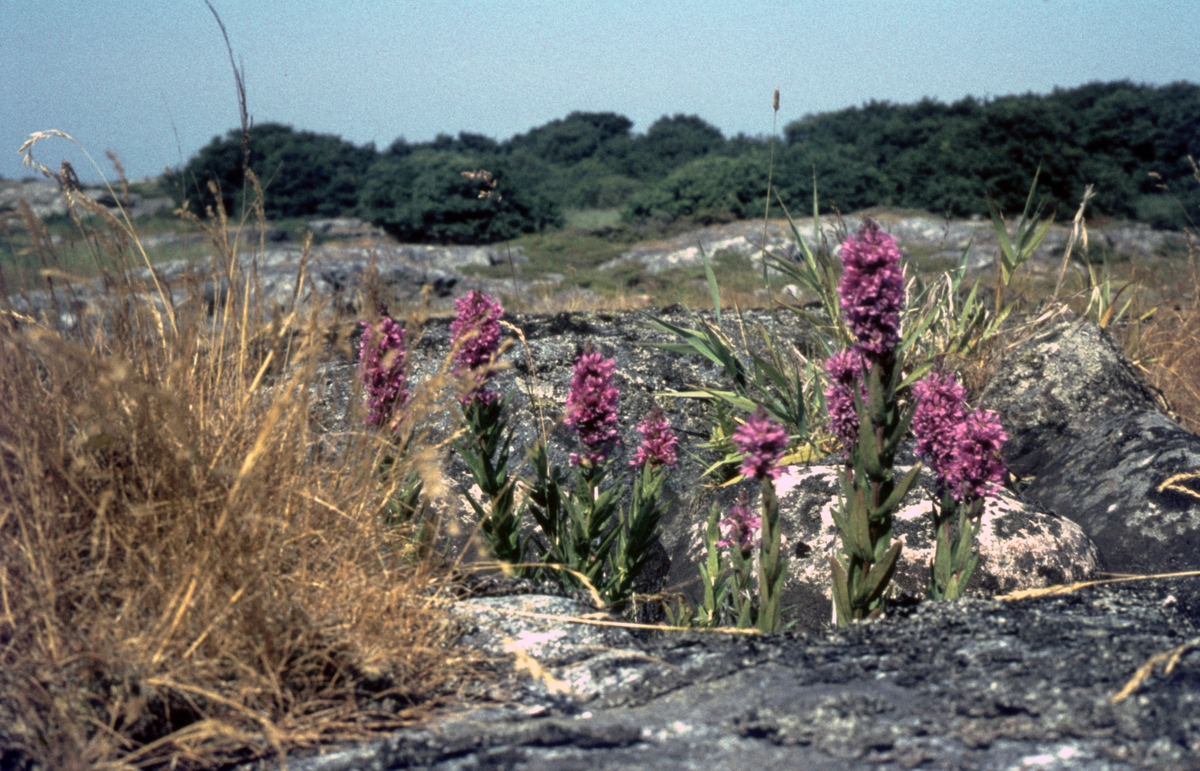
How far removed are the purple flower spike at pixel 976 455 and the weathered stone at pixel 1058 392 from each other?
2199 mm

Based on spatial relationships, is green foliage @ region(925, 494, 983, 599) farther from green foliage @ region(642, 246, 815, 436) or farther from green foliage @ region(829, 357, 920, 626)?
green foliage @ region(642, 246, 815, 436)

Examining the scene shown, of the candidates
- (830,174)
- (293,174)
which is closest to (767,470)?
(830,174)

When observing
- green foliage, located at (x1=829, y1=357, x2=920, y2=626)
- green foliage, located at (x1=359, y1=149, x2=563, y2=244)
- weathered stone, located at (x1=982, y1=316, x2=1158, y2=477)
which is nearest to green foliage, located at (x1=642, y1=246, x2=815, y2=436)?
weathered stone, located at (x1=982, y1=316, x2=1158, y2=477)

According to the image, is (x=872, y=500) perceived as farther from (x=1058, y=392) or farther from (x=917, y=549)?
(x=1058, y=392)

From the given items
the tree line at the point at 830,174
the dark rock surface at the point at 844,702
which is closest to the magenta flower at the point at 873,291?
the dark rock surface at the point at 844,702

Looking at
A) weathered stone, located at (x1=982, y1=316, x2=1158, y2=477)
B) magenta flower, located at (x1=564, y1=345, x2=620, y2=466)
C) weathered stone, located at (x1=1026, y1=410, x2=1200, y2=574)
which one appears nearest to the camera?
magenta flower, located at (x1=564, y1=345, x2=620, y2=466)

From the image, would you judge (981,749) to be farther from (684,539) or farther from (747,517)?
(684,539)

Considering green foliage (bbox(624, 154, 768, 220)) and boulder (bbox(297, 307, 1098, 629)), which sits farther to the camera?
green foliage (bbox(624, 154, 768, 220))

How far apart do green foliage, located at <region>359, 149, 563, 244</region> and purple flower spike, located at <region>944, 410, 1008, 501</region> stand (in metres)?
24.0

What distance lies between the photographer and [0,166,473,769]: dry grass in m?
1.45

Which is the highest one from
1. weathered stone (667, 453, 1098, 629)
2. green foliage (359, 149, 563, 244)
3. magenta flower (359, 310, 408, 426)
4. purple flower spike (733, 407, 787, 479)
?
green foliage (359, 149, 563, 244)

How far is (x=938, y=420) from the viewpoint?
2.02 meters

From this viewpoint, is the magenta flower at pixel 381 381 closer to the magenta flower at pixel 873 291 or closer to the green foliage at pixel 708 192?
the magenta flower at pixel 873 291

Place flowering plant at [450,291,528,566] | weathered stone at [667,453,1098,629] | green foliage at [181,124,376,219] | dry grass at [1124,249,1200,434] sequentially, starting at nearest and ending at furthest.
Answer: flowering plant at [450,291,528,566], weathered stone at [667,453,1098,629], dry grass at [1124,249,1200,434], green foliage at [181,124,376,219]
